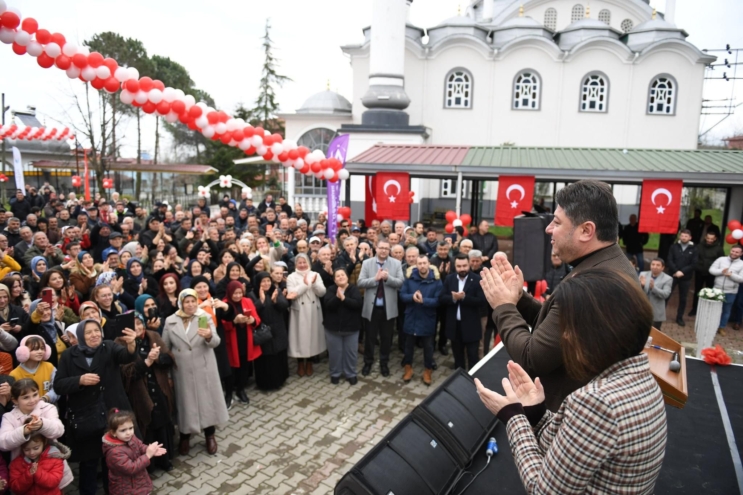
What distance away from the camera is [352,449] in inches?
225

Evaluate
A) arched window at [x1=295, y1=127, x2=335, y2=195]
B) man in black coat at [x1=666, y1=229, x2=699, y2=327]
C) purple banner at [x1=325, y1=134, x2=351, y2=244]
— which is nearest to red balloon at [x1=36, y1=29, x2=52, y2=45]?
purple banner at [x1=325, y1=134, x2=351, y2=244]

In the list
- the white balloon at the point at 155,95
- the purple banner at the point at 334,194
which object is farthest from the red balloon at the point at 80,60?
the purple banner at the point at 334,194

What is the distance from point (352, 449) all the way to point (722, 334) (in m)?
8.55

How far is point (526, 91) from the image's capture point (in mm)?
26188

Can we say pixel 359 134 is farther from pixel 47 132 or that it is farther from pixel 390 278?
pixel 390 278

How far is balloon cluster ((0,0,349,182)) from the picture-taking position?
6.93 metres

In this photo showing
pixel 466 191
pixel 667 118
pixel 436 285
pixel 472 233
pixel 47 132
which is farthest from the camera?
pixel 466 191

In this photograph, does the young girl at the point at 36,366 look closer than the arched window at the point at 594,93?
Yes

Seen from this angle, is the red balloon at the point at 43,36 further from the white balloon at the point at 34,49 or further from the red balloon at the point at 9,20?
the red balloon at the point at 9,20

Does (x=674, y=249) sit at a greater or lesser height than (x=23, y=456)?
greater

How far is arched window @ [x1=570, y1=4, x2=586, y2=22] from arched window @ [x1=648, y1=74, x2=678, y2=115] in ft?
25.1

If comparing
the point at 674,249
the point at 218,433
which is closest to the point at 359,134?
the point at 674,249

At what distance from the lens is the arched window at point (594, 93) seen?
84.9 ft

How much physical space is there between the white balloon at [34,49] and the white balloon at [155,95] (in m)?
1.57
